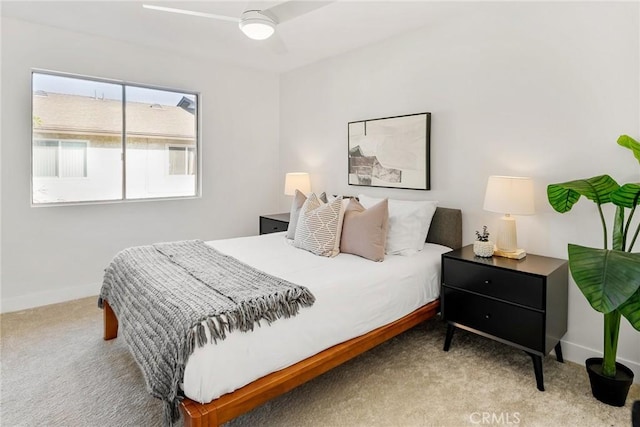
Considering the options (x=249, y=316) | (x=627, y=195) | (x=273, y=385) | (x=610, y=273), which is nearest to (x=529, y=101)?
(x=627, y=195)

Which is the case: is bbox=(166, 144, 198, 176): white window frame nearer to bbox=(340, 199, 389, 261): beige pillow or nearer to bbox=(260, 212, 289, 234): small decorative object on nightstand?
bbox=(260, 212, 289, 234): small decorative object on nightstand

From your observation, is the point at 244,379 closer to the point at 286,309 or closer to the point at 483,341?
the point at 286,309

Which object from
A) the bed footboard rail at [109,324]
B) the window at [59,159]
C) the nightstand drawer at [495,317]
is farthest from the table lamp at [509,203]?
the window at [59,159]

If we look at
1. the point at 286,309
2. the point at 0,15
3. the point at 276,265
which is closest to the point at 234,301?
the point at 286,309

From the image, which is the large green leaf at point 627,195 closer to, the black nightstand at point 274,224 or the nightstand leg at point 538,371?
the nightstand leg at point 538,371

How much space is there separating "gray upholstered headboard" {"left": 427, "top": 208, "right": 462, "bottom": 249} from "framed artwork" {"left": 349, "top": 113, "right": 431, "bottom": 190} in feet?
1.02

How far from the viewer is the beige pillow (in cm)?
265

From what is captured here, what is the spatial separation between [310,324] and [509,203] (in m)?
1.55

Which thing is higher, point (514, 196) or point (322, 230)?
point (514, 196)

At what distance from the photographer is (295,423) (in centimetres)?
190

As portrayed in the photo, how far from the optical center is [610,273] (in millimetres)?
1775

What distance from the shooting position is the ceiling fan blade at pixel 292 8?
1.98m

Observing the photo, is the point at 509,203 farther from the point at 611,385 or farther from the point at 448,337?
the point at 611,385

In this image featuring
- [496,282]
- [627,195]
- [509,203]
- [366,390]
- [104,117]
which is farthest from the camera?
[104,117]
